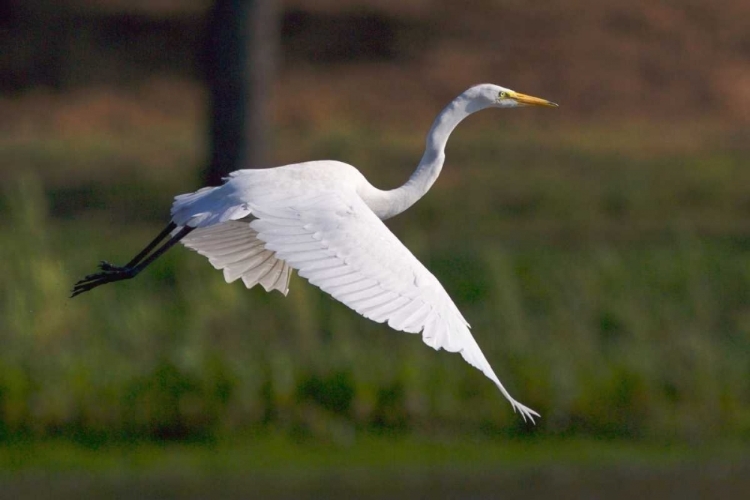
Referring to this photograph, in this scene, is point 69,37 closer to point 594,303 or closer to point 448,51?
point 448,51

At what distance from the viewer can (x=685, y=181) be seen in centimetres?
1336

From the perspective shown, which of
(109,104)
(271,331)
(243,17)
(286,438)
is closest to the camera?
(286,438)

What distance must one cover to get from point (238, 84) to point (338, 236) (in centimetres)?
695

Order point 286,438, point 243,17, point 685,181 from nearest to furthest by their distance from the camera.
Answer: point 286,438, point 243,17, point 685,181

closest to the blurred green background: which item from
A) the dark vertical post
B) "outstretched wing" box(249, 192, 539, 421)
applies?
the dark vertical post

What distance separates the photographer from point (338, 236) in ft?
14.2

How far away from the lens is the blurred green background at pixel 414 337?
8.64m

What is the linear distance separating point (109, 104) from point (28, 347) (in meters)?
7.70

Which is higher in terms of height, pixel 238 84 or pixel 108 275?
pixel 238 84

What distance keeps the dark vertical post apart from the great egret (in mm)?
6055

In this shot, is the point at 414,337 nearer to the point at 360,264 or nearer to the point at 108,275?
the point at 108,275

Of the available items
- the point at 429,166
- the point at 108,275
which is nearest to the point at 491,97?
the point at 429,166

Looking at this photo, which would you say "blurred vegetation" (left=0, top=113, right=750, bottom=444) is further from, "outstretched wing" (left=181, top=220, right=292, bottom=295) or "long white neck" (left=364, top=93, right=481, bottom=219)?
"long white neck" (left=364, top=93, right=481, bottom=219)

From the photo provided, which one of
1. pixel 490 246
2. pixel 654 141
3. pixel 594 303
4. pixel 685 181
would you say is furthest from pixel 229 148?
pixel 654 141
